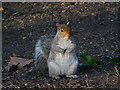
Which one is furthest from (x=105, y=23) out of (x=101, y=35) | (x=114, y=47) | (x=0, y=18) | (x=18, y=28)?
(x=0, y=18)

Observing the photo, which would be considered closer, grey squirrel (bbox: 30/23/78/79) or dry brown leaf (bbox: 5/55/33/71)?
grey squirrel (bbox: 30/23/78/79)

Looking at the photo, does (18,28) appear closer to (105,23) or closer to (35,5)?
(35,5)

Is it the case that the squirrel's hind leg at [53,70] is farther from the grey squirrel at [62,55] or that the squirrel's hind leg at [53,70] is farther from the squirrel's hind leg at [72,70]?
the squirrel's hind leg at [72,70]

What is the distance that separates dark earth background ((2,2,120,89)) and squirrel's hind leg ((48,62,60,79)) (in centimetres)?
8

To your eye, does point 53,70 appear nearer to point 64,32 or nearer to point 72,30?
point 64,32

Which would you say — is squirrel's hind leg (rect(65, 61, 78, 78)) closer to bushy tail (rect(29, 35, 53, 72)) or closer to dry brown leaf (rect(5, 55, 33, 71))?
bushy tail (rect(29, 35, 53, 72))

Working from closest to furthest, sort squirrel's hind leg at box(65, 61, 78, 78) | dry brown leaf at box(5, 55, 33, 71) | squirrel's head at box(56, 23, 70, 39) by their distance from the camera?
squirrel's head at box(56, 23, 70, 39), squirrel's hind leg at box(65, 61, 78, 78), dry brown leaf at box(5, 55, 33, 71)

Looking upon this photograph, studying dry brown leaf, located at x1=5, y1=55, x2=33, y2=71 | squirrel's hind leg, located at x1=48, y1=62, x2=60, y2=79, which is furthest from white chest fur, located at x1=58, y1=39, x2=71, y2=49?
dry brown leaf, located at x1=5, y1=55, x2=33, y2=71

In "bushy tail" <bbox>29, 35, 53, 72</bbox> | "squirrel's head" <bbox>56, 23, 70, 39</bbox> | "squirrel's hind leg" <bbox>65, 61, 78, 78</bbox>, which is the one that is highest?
"squirrel's head" <bbox>56, 23, 70, 39</bbox>

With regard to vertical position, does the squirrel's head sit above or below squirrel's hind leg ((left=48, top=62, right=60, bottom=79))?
above

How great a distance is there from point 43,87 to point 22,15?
13.2 feet

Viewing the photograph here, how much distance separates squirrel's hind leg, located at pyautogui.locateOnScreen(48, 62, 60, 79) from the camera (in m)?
5.04

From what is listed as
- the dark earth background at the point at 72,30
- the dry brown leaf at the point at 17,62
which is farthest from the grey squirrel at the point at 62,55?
the dry brown leaf at the point at 17,62

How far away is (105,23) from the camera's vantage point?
770 centimetres
